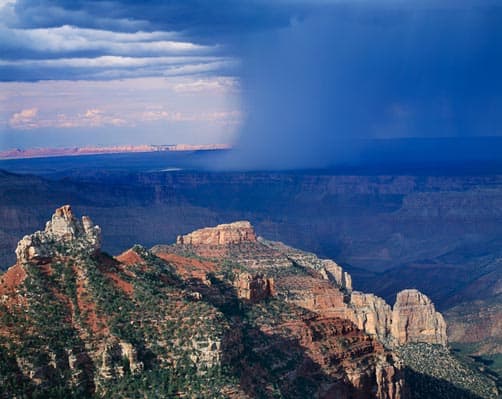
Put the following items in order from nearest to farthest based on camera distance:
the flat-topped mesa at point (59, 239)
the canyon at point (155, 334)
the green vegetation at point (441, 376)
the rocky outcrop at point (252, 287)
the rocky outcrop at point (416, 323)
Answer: the canyon at point (155, 334), the flat-topped mesa at point (59, 239), the rocky outcrop at point (252, 287), the green vegetation at point (441, 376), the rocky outcrop at point (416, 323)

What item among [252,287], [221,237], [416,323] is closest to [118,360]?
[252,287]

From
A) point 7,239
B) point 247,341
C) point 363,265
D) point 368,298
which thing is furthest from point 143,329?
point 363,265

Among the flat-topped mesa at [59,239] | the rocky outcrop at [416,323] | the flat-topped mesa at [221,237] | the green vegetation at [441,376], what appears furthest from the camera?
the rocky outcrop at [416,323]

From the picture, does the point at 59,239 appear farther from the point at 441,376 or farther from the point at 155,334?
the point at 441,376

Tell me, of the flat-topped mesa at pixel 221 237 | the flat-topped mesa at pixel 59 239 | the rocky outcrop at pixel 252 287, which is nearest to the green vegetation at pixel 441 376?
the rocky outcrop at pixel 252 287

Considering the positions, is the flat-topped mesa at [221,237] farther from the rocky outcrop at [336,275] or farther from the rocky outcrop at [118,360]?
the rocky outcrop at [118,360]
